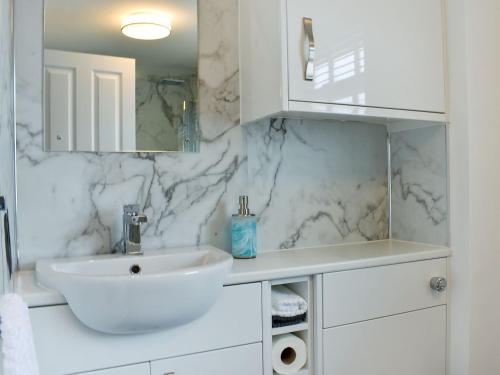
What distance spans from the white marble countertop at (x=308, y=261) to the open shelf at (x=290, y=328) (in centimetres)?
15

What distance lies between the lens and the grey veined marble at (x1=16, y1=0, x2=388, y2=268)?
48.3 inches

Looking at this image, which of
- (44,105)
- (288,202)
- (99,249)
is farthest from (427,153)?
(44,105)

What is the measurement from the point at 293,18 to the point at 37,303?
3.29 feet

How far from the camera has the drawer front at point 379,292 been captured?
1.25 metres

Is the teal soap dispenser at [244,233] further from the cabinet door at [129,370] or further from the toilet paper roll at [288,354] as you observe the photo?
the cabinet door at [129,370]

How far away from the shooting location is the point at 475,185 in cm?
142

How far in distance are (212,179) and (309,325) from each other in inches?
22.7

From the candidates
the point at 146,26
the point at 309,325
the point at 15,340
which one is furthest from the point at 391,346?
the point at 146,26

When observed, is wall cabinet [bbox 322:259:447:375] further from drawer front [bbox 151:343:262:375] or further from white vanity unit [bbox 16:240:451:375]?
drawer front [bbox 151:343:262:375]

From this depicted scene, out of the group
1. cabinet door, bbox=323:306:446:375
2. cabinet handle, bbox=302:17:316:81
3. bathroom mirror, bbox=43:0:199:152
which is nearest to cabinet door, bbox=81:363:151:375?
cabinet door, bbox=323:306:446:375

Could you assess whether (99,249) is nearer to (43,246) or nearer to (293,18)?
(43,246)

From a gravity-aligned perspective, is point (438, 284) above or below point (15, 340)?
below

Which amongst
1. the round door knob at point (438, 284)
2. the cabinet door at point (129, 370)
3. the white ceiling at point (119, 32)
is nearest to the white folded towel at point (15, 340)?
the cabinet door at point (129, 370)

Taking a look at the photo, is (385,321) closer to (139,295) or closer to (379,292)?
(379,292)
